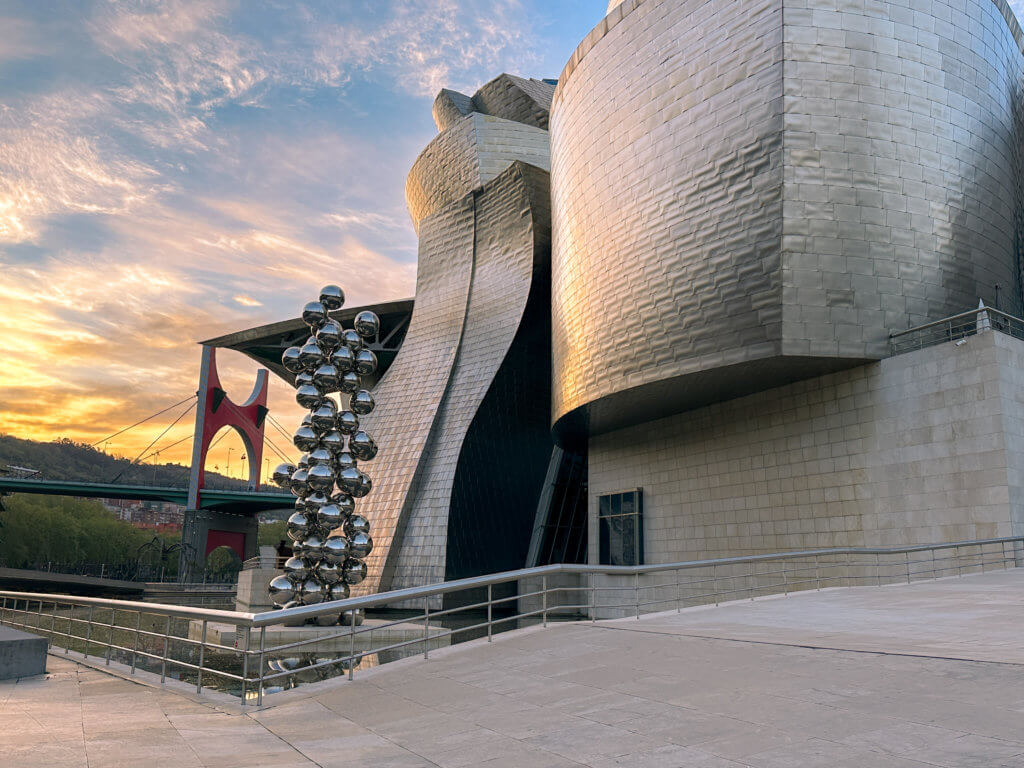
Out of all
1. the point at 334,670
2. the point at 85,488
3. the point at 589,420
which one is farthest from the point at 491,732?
the point at 85,488

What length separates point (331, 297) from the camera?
1725 cm

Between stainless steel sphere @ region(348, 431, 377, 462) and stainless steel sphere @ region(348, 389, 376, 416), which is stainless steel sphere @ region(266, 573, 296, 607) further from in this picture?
stainless steel sphere @ region(348, 389, 376, 416)

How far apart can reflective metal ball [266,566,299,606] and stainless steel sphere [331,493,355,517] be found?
164 cm

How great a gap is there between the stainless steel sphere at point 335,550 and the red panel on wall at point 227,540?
4824cm

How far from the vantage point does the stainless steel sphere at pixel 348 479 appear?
631 inches

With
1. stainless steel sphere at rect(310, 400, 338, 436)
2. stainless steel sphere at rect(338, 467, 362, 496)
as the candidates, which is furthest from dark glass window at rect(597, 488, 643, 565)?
stainless steel sphere at rect(310, 400, 338, 436)

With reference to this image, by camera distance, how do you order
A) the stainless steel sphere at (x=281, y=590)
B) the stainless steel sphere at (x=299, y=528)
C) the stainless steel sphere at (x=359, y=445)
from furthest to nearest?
1. the stainless steel sphere at (x=359, y=445)
2. the stainless steel sphere at (x=299, y=528)
3. the stainless steel sphere at (x=281, y=590)

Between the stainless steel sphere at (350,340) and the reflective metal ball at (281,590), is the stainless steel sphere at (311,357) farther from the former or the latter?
the reflective metal ball at (281,590)

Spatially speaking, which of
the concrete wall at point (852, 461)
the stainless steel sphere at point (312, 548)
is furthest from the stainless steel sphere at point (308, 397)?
the concrete wall at point (852, 461)

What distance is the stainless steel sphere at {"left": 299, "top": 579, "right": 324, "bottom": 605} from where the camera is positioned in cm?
1491

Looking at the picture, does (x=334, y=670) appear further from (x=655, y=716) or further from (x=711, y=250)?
(x=711, y=250)

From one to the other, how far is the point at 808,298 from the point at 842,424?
3.18 m

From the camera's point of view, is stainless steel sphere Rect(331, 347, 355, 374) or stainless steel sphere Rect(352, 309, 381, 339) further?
stainless steel sphere Rect(352, 309, 381, 339)

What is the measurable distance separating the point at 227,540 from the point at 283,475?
50.7 metres
